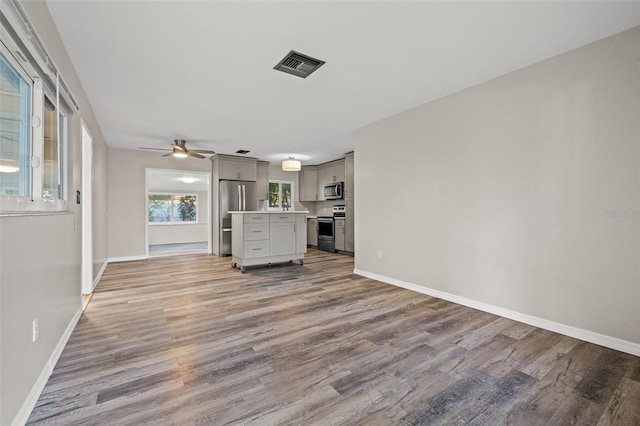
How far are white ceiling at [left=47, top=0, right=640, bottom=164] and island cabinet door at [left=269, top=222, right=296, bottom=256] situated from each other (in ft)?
6.87

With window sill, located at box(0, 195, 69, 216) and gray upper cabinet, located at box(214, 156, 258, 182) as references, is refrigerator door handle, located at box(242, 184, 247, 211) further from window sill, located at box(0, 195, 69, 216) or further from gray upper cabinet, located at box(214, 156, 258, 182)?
window sill, located at box(0, 195, 69, 216)

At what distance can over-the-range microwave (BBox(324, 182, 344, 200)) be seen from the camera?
272 inches

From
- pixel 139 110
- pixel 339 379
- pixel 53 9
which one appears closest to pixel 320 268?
pixel 339 379

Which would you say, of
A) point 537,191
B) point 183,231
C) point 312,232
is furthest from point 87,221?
point 183,231

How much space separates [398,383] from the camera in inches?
67.9

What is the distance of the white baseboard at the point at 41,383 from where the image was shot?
136 cm

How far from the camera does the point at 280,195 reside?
26.7 feet

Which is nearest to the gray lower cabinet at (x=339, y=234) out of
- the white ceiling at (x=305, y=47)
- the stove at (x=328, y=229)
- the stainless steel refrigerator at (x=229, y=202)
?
the stove at (x=328, y=229)

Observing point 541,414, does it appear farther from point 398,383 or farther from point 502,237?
point 502,237

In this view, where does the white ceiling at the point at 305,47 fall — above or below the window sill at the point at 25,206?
above

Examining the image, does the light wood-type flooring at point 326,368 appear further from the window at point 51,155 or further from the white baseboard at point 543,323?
the window at point 51,155

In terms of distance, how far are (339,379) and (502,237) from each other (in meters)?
2.15

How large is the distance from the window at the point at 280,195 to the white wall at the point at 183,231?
229 centimetres

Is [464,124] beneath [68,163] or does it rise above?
above
